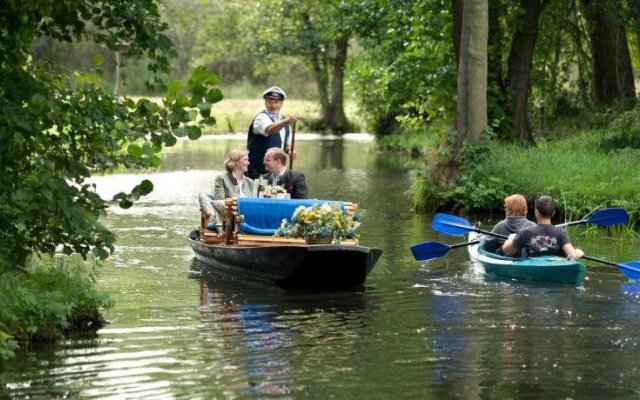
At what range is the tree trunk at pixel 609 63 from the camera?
2914cm

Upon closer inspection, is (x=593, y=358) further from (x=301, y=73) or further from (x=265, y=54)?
(x=301, y=73)

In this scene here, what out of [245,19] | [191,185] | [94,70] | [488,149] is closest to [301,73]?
[245,19]

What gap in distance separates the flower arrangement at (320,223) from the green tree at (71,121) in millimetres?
3497

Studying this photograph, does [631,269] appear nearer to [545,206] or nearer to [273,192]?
[545,206]

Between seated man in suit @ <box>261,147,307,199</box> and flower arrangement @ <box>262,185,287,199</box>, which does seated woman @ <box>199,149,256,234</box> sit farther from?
flower arrangement @ <box>262,185,287,199</box>

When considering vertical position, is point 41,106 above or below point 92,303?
above

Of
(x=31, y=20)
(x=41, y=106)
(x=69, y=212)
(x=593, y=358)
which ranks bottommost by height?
(x=593, y=358)

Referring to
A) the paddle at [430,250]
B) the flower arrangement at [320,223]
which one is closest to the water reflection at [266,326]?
the flower arrangement at [320,223]

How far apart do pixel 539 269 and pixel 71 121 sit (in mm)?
5800

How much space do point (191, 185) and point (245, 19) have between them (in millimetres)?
29296

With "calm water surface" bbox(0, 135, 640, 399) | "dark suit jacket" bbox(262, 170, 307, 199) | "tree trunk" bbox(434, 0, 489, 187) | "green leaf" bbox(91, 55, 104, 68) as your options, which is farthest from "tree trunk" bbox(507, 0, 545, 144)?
"green leaf" bbox(91, 55, 104, 68)

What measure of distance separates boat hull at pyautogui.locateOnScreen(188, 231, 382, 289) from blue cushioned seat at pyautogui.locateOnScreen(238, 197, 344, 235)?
0.30 metres

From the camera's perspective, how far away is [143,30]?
9.91 metres

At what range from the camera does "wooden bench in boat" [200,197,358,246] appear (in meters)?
13.8
